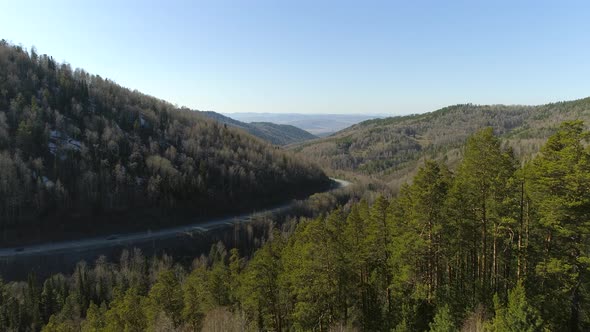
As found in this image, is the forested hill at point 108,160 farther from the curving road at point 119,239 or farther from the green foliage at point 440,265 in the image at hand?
the green foliage at point 440,265

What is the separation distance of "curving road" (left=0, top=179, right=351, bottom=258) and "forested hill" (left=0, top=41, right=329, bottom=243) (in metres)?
5.69

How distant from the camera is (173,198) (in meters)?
127

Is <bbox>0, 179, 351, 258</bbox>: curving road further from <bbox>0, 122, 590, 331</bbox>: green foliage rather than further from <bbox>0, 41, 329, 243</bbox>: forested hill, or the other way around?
<bbox>0, 122, 590, 331</bbox>: green foliage

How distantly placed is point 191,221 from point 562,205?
387ft

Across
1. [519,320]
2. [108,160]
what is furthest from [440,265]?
[108,160]

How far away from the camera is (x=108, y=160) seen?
125 m

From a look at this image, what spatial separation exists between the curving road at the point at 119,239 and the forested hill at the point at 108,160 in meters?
5.69

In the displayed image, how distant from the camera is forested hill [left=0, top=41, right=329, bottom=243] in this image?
106 metres

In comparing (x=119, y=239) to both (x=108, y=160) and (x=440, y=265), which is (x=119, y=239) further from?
(x=440, y=265)

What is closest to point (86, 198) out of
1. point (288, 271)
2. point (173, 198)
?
point (173, 198)

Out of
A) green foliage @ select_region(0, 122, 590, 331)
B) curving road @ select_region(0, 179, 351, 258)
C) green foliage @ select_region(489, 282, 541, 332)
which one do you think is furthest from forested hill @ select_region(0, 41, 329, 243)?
green foliage @ select_region(489, 282, 541, 332)

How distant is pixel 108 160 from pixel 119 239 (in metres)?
34.6

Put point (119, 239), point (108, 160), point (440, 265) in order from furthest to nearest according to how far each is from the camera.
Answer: point (108, 160) → point (119, 239) → point (440, 265)

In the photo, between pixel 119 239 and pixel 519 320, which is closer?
pixel 519 320
